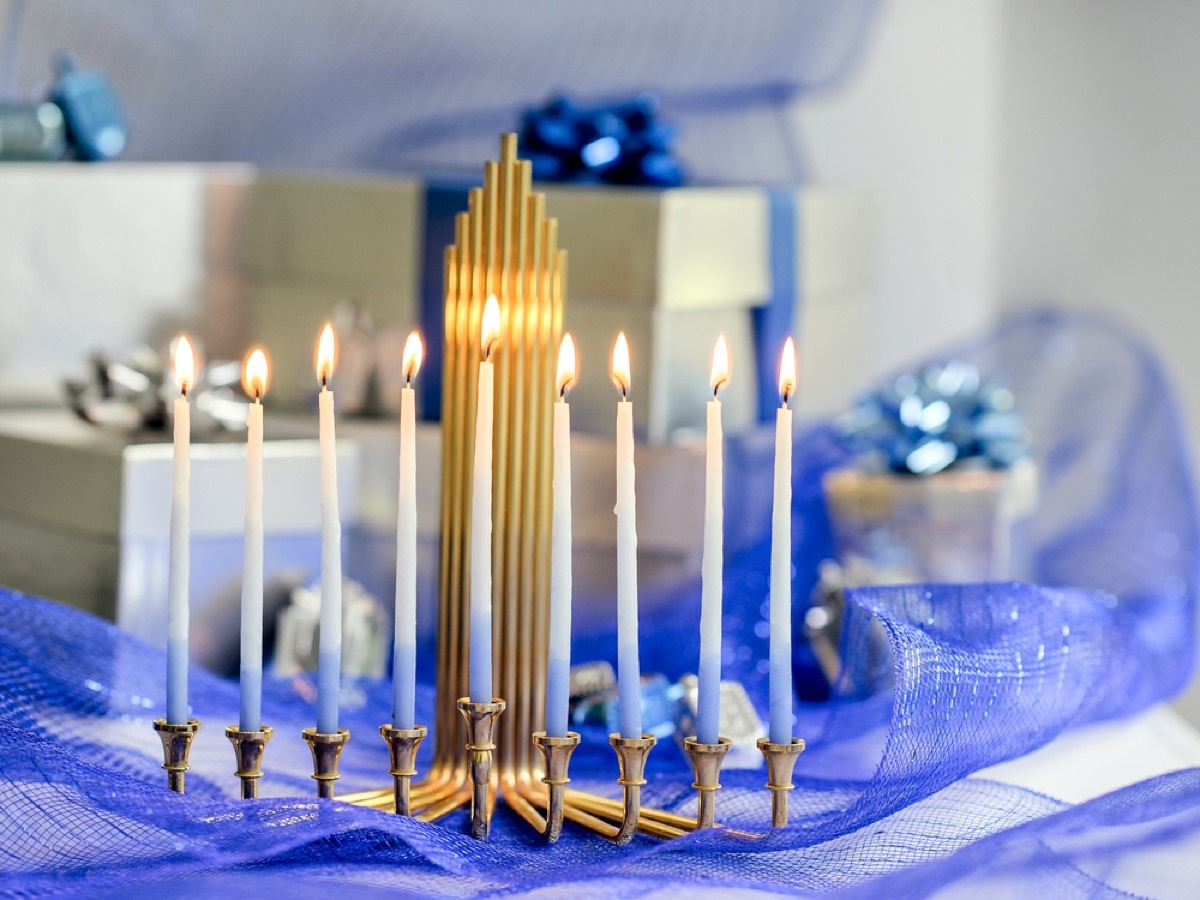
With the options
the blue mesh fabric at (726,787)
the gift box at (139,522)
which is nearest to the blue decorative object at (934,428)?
the blue mesh fabric at (726,787)

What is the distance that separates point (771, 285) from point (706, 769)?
0.52m

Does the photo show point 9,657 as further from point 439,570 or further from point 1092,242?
point 1092,242

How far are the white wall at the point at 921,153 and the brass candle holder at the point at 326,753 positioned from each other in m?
0.91

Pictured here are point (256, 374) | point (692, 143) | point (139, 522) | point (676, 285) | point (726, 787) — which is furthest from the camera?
point (692, 143)

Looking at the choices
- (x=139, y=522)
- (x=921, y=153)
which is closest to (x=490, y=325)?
(x=139, y=522)

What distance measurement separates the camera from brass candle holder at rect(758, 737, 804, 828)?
0.55m

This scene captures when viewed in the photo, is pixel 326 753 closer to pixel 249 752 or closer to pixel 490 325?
pixel 249 752

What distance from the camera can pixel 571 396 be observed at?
940 mm

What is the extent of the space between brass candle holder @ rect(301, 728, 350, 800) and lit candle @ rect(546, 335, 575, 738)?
0.26ft

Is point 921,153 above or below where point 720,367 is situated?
above

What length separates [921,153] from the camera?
1382 millimetres

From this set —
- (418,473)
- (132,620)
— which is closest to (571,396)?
(418,473)

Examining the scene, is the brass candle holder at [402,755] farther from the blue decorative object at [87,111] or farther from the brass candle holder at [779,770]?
the blue decorative object at [87,111]

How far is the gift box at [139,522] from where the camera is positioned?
0.81m
